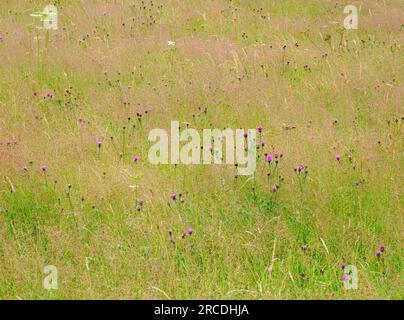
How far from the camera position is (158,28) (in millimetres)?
7871

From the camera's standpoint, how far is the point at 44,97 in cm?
561

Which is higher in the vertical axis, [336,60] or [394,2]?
[394,2]

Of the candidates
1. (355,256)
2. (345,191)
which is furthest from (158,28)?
(355,256)

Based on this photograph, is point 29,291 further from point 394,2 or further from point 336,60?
point 394,2

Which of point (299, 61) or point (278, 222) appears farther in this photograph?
point (299, 61)

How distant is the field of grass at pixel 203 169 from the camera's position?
3.02 meters

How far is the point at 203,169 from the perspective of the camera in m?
4.07

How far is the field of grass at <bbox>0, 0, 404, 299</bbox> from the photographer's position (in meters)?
3.02

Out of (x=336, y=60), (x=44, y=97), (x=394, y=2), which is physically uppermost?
(x=394, y=2)

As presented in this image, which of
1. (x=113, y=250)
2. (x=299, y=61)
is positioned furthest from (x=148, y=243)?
(x=299, y=61)

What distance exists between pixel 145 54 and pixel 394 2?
4.68 meters

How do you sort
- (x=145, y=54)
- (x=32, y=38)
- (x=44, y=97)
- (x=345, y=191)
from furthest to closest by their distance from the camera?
(x=32, y=38) < (x=145, y=54) < (x=44, y=97) < (x=345, y=191)

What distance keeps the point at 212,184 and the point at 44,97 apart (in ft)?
8.56

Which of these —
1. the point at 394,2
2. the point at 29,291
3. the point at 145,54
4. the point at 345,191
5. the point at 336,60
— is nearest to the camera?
the point at 29,291
